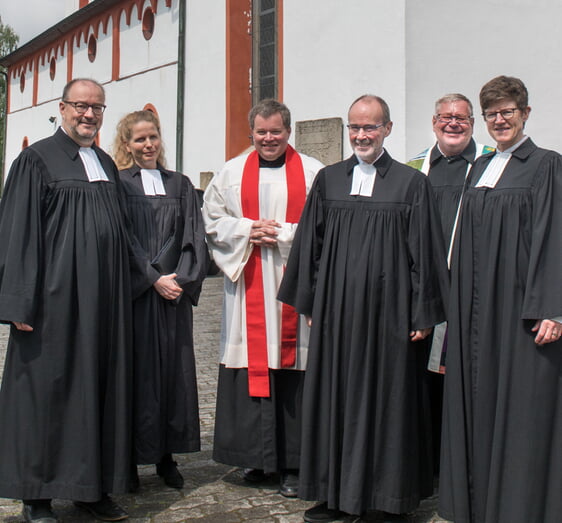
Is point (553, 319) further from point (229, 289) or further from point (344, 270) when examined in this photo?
point (229, 289)

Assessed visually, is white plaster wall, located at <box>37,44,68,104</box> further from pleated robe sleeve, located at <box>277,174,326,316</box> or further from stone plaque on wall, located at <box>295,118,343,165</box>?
pleated robe sleeve, located at <box>277,174,326,316</box>

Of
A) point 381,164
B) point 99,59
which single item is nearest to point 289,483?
point 381,164

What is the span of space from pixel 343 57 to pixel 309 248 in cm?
827

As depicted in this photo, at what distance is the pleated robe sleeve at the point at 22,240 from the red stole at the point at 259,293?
125 cm

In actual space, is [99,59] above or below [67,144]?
above

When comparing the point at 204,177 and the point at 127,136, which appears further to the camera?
the point at 204,177

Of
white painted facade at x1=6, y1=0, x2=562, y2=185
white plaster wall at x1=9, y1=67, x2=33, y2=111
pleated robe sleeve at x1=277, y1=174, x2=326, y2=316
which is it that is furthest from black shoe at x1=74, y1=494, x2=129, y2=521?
white plaster wall at x1=9, y1=67, x2=33, y2=111

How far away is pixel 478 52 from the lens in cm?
1046

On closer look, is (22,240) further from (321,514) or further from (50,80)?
(50,80)

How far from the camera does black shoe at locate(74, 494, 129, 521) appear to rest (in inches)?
148

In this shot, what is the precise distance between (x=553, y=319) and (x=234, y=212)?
207 centimetres

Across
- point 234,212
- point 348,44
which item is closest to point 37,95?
point 348,44

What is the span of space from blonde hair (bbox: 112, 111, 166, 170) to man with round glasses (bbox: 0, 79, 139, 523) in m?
0.48

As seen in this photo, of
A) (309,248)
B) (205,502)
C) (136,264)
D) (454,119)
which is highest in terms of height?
(454,119)
